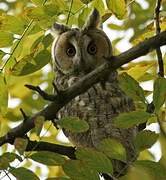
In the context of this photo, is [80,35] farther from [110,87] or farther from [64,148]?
[64,148]

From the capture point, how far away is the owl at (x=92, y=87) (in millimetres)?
3982

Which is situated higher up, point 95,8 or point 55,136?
point 95,8

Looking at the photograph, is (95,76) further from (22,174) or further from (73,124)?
(22,174)

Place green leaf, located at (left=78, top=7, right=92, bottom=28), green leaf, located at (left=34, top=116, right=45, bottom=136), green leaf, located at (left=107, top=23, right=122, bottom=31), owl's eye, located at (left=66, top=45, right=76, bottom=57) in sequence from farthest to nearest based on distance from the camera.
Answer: owl's eye, located at (left=66, top=45, right=76, bottom=57), green leaf, located at (left=107, top=23, right=122, bottom=31), green leaf, located at (left=78, top=7, right=92, bottom=28), green leaf, located at (left=34, top=116, right=45, bottom=136)

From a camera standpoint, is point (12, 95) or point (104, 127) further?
point (12, 95)

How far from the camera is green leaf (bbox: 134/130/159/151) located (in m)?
2.23

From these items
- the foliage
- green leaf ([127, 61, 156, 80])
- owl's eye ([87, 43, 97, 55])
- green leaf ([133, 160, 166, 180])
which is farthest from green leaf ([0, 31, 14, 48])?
owl's eye ([87, 43, 97, 55])

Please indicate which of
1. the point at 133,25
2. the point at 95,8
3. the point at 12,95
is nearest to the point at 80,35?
the point at 133,25

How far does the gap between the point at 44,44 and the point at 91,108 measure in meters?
1.17

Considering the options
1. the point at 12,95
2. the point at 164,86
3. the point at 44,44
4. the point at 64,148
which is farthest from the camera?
the point at 12,95

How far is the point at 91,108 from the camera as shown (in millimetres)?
4191

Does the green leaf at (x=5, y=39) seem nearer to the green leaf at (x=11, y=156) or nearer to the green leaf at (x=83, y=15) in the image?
the green leaf at (x=83, y=15)

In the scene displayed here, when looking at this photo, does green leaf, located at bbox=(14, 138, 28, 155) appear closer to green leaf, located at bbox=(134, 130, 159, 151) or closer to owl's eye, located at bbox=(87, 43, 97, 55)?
green leaf, located at bbox=(134, 130, 159, 151)

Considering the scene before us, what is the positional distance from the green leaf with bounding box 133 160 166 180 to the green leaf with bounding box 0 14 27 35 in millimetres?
1223
